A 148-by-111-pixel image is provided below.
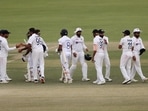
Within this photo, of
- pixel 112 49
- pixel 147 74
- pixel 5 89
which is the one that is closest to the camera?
pixel 5 89

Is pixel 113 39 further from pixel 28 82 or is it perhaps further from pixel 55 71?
pixel 28 82

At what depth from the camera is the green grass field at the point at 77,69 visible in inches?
559

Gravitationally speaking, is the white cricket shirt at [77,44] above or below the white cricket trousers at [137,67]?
above

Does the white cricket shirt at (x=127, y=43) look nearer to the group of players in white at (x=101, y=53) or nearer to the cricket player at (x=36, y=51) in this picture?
the group of players in white at (x=101, y=53)

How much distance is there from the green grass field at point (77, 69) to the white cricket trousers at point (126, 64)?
45 centimetres

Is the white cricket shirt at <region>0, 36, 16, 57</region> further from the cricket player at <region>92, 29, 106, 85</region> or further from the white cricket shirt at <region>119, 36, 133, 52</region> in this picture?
the white cricket shirt at <region>119, 36, 133, 52</region>

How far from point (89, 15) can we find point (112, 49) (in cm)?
2403

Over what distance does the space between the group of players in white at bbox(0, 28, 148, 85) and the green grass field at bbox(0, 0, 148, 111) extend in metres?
0.42

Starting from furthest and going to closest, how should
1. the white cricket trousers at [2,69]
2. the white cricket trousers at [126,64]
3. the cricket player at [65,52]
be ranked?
the white cricket trousers at [2,69] → the cricket player at [65,52] → the white cricket trousers at [126,64]

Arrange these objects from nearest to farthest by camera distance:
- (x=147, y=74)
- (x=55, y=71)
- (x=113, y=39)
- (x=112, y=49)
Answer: (x=147, y=74), (x=55, y=71), (x=112, y=49), (x=113, y=39)

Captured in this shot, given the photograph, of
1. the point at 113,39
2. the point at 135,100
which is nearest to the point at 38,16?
the point at 113,39

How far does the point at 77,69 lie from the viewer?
22422 millimetres

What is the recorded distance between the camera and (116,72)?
2123cm

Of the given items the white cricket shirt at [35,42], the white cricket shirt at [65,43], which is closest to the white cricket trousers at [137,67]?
the white cricket shirt at [65,43]
